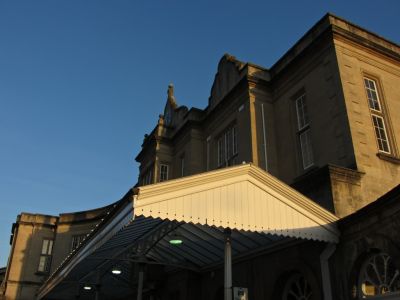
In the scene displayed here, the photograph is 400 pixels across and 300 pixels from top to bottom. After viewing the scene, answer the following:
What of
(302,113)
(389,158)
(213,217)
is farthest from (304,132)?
(213,217)

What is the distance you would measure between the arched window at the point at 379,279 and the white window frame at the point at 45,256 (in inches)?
1065

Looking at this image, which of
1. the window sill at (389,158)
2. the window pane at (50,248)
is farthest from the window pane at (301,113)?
the window pane at (50,248)

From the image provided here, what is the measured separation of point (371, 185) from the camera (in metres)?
12.6

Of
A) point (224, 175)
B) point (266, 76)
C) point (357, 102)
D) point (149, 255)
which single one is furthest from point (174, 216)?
point (266, 76)

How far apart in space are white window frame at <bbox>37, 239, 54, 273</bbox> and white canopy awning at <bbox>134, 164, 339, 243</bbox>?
26.5 metres

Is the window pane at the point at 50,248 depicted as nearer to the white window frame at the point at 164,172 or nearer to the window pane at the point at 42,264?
the window pane at the point at 42,264

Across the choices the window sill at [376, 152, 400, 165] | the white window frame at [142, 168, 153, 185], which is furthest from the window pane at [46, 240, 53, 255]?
the window sill at [376, 152, 400, 165]

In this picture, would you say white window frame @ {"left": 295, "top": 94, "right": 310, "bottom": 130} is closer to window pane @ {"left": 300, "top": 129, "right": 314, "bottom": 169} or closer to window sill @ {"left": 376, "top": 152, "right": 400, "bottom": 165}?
window pane @ {"left": 300, "top": 129, "right": 314, "bottom": 169}

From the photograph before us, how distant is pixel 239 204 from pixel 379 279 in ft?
11.0

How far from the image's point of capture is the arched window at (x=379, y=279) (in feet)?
29.6

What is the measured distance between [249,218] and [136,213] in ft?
7.94

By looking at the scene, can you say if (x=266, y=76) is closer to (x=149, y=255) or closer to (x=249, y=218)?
(x=149, y=255)

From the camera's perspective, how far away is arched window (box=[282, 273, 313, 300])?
37.9ft

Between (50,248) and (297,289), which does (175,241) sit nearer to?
(297,289)
